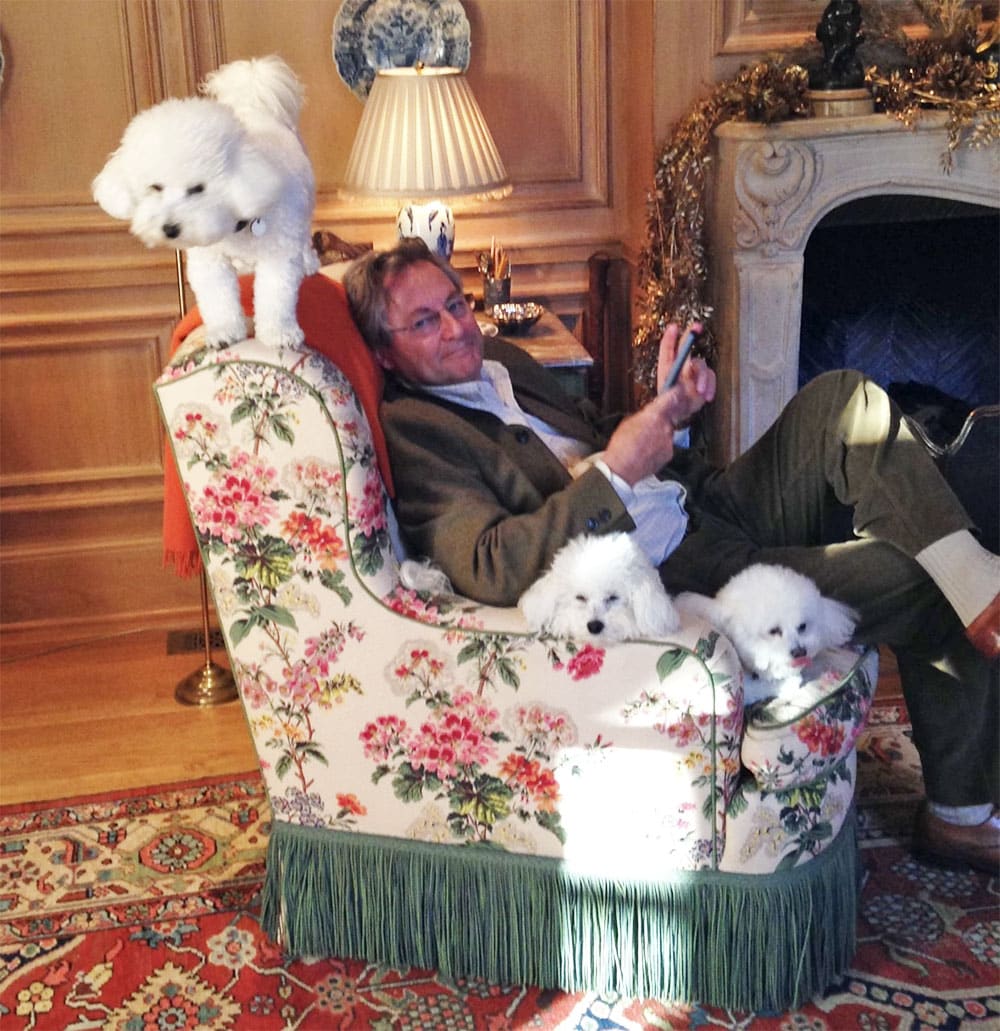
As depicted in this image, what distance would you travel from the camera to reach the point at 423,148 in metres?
2.65

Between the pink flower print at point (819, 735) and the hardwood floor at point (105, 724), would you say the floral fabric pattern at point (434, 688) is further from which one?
the hardwood floor at point (105, 724)

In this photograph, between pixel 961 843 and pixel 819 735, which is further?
pixel 961 843

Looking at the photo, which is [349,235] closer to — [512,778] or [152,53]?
[152,53]

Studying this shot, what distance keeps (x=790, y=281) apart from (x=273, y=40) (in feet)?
4.13

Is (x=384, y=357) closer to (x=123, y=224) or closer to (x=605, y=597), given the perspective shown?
(x=605, y=597)

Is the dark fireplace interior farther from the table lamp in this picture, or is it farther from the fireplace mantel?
the table lamp

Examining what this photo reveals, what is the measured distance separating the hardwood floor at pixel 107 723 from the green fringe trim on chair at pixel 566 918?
1.88 feet

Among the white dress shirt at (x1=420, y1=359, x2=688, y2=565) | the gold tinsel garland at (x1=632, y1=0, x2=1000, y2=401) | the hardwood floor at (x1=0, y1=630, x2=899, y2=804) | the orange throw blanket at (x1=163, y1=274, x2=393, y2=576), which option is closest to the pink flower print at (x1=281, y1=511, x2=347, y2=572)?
the orange throw blanket at (x1=163, y1=274, x2=393, y2=576)

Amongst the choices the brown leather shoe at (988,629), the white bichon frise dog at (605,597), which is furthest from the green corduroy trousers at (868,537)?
the white bichon frise dog at (605,597)

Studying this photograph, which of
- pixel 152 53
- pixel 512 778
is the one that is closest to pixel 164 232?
pixel 512 778

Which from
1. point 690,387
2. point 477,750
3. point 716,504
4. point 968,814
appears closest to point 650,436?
point 690,387

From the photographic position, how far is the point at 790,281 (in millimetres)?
2859

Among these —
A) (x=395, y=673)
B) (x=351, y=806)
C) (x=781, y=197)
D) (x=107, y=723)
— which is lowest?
(x=107, y=723)

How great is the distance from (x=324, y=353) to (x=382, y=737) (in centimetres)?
54
